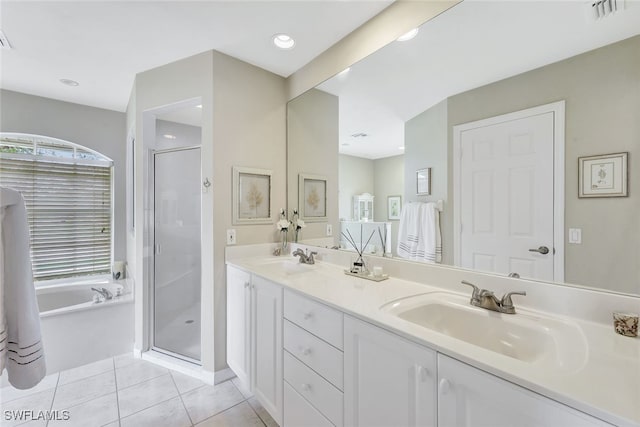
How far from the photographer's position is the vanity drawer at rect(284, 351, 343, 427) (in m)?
1.15

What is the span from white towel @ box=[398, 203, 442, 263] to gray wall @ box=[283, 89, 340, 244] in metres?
0.58

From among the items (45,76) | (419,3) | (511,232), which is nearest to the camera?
(511,232)

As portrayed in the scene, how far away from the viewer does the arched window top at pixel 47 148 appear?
280 cm

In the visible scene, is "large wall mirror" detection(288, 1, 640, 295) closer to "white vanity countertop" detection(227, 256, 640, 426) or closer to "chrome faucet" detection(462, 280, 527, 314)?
"chrome faucet" detection(462, 280, 527, 314)

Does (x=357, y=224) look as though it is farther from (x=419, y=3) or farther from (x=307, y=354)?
(x=419, y=3)

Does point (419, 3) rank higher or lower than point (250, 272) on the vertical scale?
higher

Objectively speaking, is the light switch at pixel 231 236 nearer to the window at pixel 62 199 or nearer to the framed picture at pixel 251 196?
the framed picture at pixel 251 196

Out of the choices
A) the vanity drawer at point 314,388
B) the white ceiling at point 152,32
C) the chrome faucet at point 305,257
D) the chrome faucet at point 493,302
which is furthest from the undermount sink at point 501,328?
the white ceiling at point 152,32

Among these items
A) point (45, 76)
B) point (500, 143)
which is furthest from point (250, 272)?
point (45, 76)

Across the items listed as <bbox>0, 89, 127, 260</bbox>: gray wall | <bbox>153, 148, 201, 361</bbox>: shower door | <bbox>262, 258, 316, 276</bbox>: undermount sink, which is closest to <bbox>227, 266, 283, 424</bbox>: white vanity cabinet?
<bbox>262, 258, 316, 276</bbox>: undermount sink

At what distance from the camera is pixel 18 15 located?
1.66 m

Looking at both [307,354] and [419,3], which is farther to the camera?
[419,3]

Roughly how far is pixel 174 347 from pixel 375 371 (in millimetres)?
2193

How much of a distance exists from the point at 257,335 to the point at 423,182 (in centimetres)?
138
